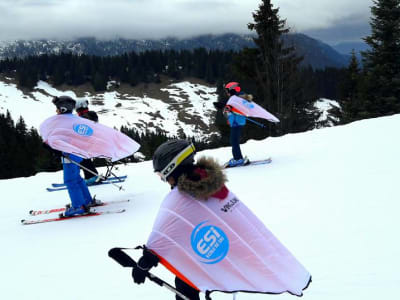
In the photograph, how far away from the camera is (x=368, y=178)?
7035 millimetres

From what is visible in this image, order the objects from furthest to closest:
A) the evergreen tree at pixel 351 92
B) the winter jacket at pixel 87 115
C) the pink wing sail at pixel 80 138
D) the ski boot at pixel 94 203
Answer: the evergreen tree at pixel 351 92
the winter jacket at pixel 87 115
the ski boot at pixel 94 203
the pink wing sail at pixel 80 138

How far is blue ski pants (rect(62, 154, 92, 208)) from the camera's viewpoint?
621 cm

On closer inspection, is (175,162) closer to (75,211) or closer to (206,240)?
(206,240)

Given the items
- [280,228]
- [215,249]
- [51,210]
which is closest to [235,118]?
[280,228]

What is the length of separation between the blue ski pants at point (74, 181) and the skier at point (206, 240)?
4.03 meters

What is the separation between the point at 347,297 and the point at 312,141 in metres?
9.03

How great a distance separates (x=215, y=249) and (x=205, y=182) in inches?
20.6

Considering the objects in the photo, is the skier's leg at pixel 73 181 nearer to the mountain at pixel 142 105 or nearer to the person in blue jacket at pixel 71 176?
the person in blue jacket at pixel 71 176

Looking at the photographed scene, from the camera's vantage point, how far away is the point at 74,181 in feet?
20.7

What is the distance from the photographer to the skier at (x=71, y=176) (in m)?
6.17

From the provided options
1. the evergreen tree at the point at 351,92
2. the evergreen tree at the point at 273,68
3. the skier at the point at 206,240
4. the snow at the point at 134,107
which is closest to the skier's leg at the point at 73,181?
the skier at the point at 206,240

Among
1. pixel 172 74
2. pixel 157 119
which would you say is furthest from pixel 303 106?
pixel 172 74

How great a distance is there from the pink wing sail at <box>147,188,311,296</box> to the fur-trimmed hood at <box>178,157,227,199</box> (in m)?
0.07

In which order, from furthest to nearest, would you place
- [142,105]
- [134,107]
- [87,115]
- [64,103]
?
[142,105]
[134,107]
[87,115]
[64,103]
